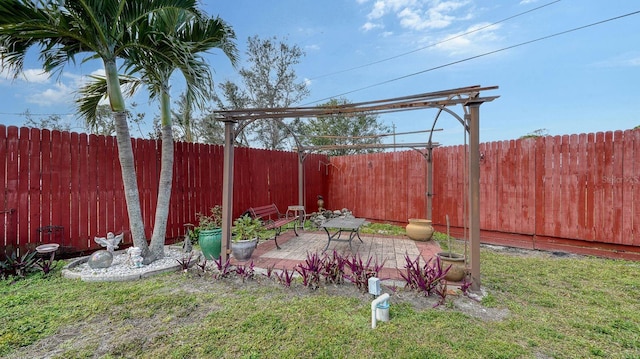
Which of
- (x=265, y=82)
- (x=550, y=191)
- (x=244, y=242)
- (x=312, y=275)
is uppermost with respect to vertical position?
(x=265, y=82)

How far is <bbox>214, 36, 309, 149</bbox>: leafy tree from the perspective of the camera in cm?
1253

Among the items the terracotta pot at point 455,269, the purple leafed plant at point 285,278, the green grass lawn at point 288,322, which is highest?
the terracotta pot at point 455,269

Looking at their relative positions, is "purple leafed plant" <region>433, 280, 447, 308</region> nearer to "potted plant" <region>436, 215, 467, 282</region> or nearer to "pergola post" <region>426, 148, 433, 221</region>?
"potted plant" <region>436, 215, 467, 282</region>

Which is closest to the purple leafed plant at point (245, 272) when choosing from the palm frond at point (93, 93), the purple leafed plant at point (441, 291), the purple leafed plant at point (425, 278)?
the purple leafed plant at point (425, 278)

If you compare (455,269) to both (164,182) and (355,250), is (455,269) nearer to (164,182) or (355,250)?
(355,250)

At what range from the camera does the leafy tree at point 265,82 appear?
41.1ft

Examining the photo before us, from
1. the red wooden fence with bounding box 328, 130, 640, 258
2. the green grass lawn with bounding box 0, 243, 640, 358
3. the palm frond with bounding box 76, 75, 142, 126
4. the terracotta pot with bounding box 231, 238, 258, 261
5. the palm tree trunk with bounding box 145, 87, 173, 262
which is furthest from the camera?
the palm frond with bounding box 76, 75, 142, 126

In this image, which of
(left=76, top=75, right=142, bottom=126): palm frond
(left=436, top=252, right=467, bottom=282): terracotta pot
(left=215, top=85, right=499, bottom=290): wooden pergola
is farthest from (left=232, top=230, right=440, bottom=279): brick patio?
(left=76, top=75, right=142, bottom=126): palm frond

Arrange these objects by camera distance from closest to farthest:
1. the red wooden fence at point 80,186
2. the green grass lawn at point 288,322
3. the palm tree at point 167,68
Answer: the green grass lawn at point 288,322 < the red wooden fence at point 80,186 < the palm tree at point 167,68

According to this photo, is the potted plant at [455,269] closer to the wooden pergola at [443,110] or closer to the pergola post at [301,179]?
the wooden pergola at [443,110]

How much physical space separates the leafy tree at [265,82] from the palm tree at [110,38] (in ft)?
28.4

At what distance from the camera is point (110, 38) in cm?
353

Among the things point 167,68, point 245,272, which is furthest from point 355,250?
point 167,68

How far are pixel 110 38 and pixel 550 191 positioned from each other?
7.69 metres
